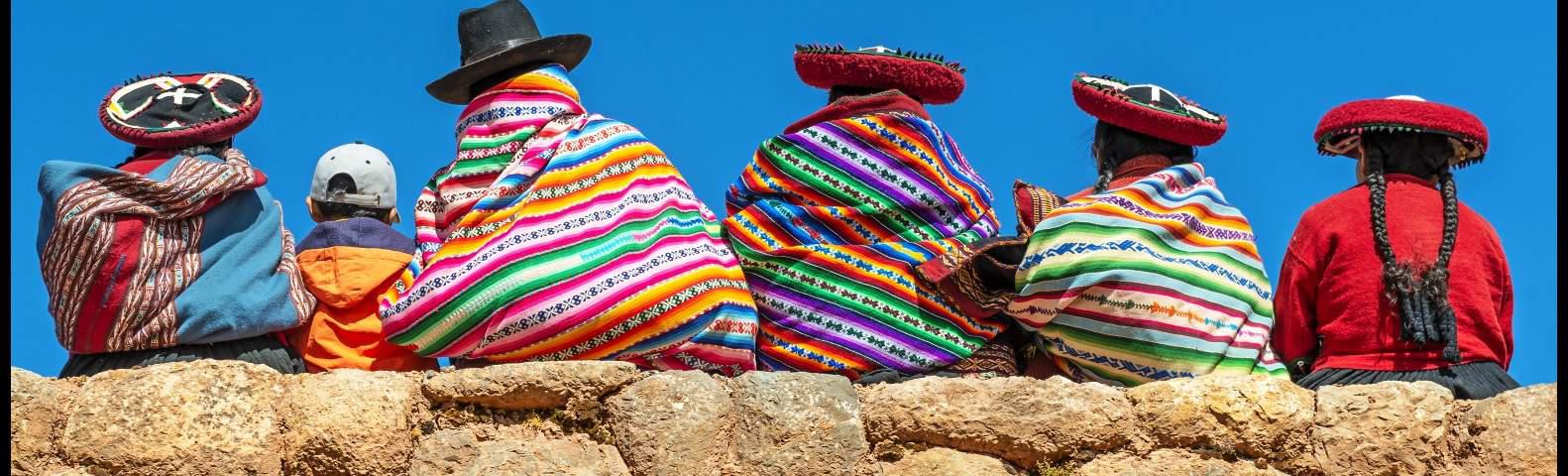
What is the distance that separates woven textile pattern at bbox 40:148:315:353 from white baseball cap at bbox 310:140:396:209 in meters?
0.72

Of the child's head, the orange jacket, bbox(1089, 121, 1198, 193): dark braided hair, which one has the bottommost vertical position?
the orange jacket

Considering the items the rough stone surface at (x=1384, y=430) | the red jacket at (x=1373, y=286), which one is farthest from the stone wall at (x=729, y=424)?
the red jacket at (x=1373, y=286)

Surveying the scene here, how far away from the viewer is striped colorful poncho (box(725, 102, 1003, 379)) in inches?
235

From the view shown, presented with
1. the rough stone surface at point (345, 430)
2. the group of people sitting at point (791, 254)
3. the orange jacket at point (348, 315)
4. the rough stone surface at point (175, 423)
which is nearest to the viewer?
the rough stone surface at point (175, 423)

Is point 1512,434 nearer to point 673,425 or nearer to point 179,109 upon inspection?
point 673,425

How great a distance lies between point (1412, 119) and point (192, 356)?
11.6ft

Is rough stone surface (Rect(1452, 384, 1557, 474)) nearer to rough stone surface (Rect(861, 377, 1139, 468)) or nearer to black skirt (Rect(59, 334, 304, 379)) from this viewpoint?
rough stone surface (Rect(861, 377, 1139, 468))

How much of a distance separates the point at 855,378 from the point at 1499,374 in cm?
179

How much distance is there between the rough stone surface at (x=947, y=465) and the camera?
522cm

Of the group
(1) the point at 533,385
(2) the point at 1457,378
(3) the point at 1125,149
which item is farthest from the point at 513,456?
(2) the point at 1457,378

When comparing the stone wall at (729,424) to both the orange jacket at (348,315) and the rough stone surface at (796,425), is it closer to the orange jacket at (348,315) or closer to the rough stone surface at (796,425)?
the rough stone surface at (796,425)

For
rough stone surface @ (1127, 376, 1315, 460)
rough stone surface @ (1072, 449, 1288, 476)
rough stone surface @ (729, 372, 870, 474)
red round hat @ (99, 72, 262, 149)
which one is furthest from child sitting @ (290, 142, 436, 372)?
rough stone surface @ (1127, 376, 1315, 460)

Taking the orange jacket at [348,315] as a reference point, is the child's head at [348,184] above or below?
above

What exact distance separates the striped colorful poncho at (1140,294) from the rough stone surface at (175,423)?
2.12 metres
